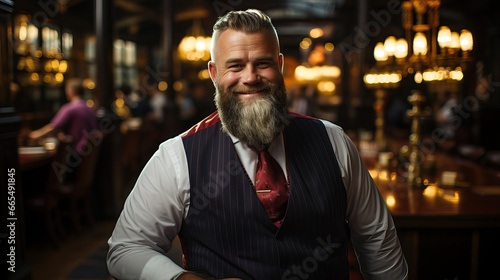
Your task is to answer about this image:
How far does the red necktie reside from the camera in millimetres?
1657

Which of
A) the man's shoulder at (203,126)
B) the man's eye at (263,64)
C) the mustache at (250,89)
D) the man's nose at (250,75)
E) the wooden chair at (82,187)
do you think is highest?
the man's eye at (263,64)

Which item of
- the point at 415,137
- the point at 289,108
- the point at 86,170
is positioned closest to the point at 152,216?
the point at 415,137

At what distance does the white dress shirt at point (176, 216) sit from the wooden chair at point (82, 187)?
3751 mm

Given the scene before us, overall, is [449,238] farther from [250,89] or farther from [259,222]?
[250,89]

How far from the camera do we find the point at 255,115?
167 centimetres

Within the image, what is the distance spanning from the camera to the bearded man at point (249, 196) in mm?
1629

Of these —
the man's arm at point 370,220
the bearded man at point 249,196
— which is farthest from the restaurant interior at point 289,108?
the bearded man at point 249,196

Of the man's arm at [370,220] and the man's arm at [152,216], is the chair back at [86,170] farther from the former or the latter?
the man's arm at [370,220]

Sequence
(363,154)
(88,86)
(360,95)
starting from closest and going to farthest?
1. (363,154)
2. (360,95)
3. (88,86)

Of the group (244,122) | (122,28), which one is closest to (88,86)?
(122,28)

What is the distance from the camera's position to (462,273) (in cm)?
262

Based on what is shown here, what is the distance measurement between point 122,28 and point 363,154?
35.8 feet

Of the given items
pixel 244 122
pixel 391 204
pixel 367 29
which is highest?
pixel 367 29

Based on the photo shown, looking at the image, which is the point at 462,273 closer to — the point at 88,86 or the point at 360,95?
the point at 360,95
